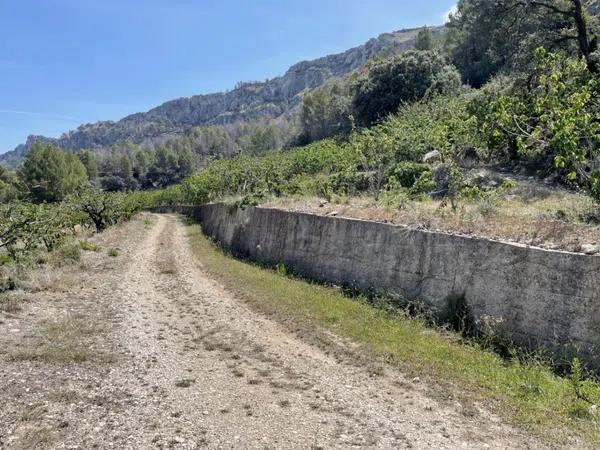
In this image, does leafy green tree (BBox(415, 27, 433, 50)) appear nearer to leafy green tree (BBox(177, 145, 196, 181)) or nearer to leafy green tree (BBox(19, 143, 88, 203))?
leafy green tree (BBox(19, 143, 88, 203))

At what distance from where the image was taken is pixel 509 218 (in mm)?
10258

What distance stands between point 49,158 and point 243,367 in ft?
281

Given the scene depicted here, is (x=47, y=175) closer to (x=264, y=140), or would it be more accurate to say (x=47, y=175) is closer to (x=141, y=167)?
(x=264, y=140)

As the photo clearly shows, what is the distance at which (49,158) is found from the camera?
264 feet

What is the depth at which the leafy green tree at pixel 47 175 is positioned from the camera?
75438 mm

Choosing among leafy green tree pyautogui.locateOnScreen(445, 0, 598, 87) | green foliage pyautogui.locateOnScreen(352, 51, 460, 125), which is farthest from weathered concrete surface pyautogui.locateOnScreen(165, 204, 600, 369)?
green foliage pyautogui.locateOnScreen(352, 51, 460, 125)

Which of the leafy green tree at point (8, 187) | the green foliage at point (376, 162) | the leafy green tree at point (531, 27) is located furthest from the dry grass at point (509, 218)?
the leafy green tree at point (8, 187)

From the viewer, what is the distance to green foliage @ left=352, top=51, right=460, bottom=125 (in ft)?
130

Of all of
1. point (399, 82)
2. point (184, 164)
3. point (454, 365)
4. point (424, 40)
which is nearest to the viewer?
point (454, 365)

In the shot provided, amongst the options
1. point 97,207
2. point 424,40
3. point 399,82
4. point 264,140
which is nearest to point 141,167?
point 264,140

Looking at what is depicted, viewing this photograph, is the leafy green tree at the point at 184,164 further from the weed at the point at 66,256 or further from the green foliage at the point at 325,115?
the weed at the point at 66,256

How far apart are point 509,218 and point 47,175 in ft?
273

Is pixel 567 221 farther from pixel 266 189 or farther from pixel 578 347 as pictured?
pixel 266 189

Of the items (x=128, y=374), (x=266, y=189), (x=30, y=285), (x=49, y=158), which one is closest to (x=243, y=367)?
(x=128, y=374)
